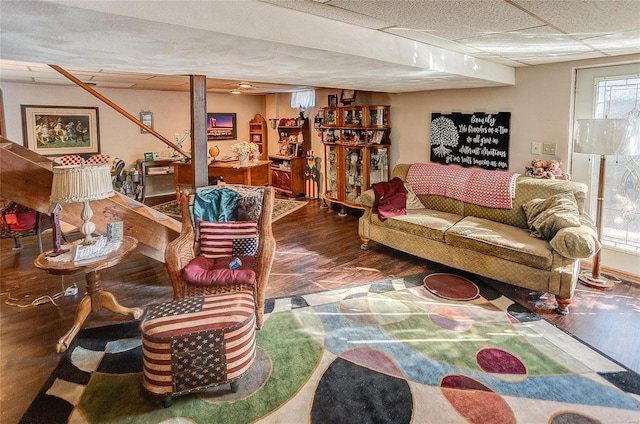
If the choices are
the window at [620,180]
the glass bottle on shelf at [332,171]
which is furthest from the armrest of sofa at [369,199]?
the window at [620,180]

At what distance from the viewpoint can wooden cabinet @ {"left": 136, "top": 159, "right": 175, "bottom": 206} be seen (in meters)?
7.54


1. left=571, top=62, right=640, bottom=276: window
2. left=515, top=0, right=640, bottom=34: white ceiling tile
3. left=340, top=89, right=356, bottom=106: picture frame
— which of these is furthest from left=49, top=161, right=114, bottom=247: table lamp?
left=571, top=62, right=640, bottom=276: window

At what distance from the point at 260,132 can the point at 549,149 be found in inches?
247

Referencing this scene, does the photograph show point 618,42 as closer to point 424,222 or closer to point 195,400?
point 424,222

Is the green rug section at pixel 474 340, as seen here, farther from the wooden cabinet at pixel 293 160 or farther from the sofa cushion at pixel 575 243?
the wooden cabinet at pixel 293 160

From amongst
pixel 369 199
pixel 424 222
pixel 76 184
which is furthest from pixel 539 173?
pixel 76 184

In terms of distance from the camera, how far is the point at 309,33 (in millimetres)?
2236

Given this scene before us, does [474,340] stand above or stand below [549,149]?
below

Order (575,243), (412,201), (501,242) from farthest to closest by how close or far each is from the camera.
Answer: (412,201), (501,242), (575,243)

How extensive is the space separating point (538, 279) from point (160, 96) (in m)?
7.34

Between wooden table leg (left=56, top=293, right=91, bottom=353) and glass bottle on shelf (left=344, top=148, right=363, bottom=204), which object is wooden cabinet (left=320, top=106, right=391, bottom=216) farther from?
wooden table leg (left=56, top=293, right=91, bottom=353)

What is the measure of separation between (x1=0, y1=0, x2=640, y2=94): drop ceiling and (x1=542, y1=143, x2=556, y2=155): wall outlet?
100 centimetres

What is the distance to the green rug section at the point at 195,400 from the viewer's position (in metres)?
2.08

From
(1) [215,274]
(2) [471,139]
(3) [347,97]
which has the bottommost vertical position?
(1) [215,274]
